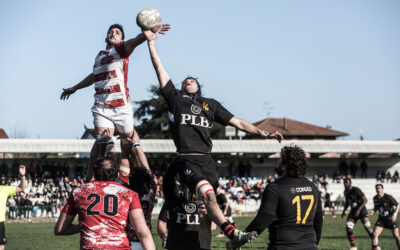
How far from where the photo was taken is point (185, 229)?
816 centimetres

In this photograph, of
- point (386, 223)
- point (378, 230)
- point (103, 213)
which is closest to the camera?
point (103, 213)

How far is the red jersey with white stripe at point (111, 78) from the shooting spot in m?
8.16

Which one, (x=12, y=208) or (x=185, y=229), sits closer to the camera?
(x=185, y=229)

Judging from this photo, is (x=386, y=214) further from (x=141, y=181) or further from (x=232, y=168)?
(x=232, y=168)

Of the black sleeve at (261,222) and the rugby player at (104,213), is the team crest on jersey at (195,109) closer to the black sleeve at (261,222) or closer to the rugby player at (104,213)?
the black sleeve at (261,222)

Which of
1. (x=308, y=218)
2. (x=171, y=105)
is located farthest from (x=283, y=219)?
(x=171, y=105)

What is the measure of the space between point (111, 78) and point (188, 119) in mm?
1320

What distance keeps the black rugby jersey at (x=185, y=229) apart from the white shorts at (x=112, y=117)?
4.88ft

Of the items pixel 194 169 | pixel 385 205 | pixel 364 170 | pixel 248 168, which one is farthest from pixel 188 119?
pixel 364 170

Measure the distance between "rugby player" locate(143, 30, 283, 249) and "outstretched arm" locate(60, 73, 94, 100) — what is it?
1449mm

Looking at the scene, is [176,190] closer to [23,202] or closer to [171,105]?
[171,105]

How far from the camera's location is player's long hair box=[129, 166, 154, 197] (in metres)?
6.53

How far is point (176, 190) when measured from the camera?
8336mm

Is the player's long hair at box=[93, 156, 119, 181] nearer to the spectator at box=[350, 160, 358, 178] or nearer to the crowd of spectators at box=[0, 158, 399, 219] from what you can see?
the crowd of spectators at box=[0, 158, 399, 219]
